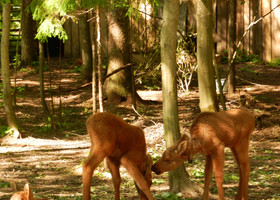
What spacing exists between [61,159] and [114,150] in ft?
14.9

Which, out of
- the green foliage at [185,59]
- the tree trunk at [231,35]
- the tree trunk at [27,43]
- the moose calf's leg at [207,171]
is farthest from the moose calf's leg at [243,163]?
the tree trunk at [27,43]

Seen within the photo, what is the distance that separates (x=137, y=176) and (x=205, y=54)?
404 centimetres

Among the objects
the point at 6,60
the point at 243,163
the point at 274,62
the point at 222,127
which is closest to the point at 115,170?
the point at 222,127

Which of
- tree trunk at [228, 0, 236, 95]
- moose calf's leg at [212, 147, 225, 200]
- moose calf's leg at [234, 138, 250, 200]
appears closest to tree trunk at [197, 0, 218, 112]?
moose calf's leg at [234, 138, 250, 200]

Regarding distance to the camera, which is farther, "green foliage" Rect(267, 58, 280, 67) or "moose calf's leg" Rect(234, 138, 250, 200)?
"green foliage" Rect(267, 58, 280, 67)

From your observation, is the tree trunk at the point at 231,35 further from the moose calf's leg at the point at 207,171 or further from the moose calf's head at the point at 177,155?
the moose calf's head at the point at 177,155

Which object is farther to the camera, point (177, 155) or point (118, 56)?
point (118, 56)

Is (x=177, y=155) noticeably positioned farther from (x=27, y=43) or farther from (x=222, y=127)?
(x=27, y=43)

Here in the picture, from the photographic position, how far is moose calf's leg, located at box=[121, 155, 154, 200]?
6816 millimetres

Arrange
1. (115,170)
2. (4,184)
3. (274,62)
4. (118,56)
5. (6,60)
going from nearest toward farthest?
1. (115,170)
2. (4,184)
3. (6,60)
4. (118,56)
5. (274,62)

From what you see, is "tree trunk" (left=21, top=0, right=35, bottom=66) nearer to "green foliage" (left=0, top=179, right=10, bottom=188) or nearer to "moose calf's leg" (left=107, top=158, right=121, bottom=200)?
"green foliage" (left=0, top=179, right=10, bottom=188)

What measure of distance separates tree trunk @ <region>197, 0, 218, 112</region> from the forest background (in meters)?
0.03

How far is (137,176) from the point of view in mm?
6848

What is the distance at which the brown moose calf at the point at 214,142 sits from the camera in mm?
6633
